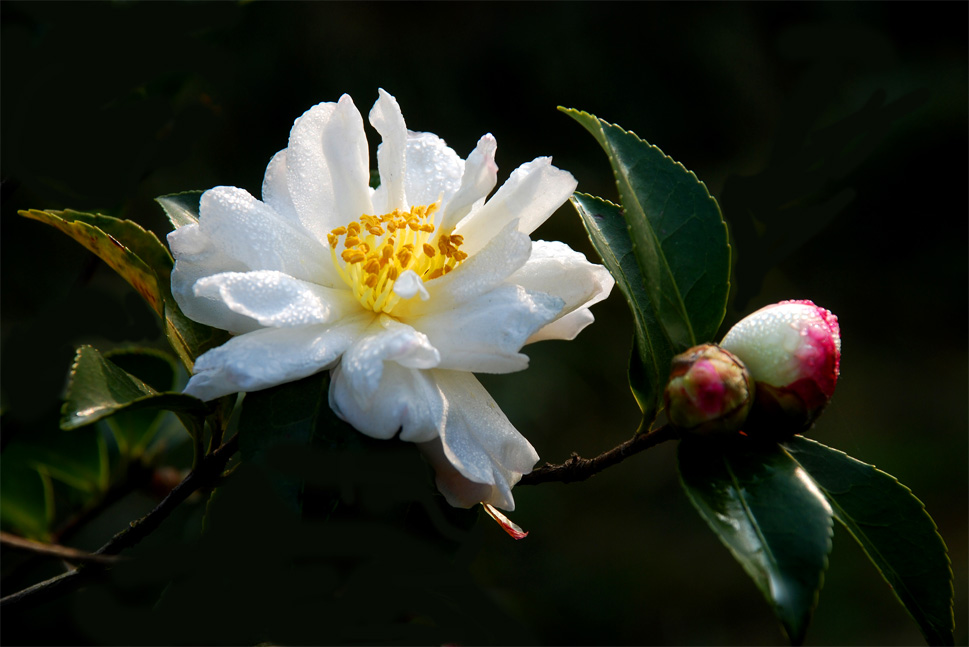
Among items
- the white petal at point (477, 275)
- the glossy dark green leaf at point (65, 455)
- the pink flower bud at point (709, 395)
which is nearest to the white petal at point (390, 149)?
the white petal at point (477, 275)

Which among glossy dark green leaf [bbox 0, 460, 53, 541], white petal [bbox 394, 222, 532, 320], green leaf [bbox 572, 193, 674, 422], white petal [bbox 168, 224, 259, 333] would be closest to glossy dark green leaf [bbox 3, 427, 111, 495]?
glossy dark green leaf [bbox 0, 460, 53, 541]

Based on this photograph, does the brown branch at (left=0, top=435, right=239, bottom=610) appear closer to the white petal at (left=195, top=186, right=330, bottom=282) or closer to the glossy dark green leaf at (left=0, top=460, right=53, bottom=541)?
the white petal at (left=195, top=186, right=330, bottom=282)

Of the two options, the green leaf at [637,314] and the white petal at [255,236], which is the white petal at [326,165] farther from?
the green leaf at [637,314]

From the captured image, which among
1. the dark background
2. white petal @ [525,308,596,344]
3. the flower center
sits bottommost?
the dark background

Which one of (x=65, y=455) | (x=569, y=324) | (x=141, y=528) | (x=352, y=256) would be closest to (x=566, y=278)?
(x=569, y=324)

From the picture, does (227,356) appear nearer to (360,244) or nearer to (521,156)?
(360,244)

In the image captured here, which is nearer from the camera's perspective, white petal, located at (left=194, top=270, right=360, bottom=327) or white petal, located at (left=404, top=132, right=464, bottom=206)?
white petal, located at (left=194, top=270, right=360, bottom=327)
